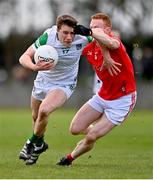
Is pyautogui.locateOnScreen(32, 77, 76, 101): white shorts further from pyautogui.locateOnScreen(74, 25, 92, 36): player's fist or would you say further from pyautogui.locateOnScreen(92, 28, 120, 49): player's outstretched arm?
pyautogui.locateOnScreen(92, 28, 120, 49): player's outstretched arm

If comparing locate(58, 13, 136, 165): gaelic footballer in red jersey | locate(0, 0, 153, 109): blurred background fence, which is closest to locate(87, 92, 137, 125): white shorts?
locate(58, 13, 136, 165): gaelic footballer in red jersey

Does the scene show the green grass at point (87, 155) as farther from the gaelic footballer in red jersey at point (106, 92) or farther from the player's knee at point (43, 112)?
the player's knee at point (43, 112)

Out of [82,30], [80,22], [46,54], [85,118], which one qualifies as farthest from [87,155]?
[80,22]

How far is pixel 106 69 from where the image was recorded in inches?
542

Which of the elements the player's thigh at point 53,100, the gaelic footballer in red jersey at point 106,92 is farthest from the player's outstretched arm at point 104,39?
the player's thigh at point 53,100

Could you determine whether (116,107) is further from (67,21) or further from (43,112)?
(67,21)

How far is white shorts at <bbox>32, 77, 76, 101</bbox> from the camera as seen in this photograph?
14930mm

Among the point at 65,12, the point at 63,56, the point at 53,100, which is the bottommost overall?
the point at 65,12

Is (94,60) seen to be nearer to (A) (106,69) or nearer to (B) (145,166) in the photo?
(A) (106,69)

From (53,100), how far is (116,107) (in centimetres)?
119

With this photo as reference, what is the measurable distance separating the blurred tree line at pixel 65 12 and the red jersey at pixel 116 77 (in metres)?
27.9

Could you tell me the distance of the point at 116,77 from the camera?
13789 millimetres

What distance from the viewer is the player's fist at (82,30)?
13289 millimetres

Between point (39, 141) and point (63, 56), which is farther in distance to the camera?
point (39, 141)
